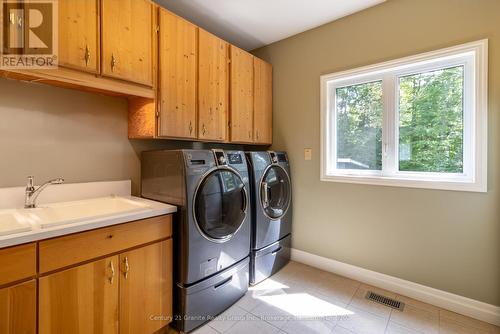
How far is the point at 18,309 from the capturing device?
1.02 metres

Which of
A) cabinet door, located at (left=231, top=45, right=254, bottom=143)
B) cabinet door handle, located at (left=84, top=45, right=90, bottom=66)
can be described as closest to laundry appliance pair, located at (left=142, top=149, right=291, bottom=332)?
cabinet door, located at (left=231, top=45, right=254, bottom=143)

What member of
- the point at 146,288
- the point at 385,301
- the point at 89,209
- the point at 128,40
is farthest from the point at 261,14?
the point at 385,301

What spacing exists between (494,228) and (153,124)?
260cm

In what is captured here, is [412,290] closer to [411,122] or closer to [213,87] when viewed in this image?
[411,122]

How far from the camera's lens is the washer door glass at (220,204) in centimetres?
169

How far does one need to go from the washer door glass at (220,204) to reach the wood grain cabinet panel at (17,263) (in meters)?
0.84

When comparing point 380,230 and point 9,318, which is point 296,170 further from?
point 9,318

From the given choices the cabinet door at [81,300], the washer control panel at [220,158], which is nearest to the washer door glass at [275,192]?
the washer control panel at [220,158]

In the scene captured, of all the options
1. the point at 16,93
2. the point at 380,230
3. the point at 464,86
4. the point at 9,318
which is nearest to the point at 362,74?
the point at 464,86

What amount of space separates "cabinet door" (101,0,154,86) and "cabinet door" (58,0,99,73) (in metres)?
0.05

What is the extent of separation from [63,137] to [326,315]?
2339mm

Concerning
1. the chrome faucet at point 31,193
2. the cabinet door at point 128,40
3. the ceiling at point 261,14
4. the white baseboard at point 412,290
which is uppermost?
the ceiling at point 261,14

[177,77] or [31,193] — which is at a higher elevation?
[177,77]

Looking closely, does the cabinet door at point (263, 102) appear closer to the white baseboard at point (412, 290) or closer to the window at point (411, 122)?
the window at point (411, 122)
